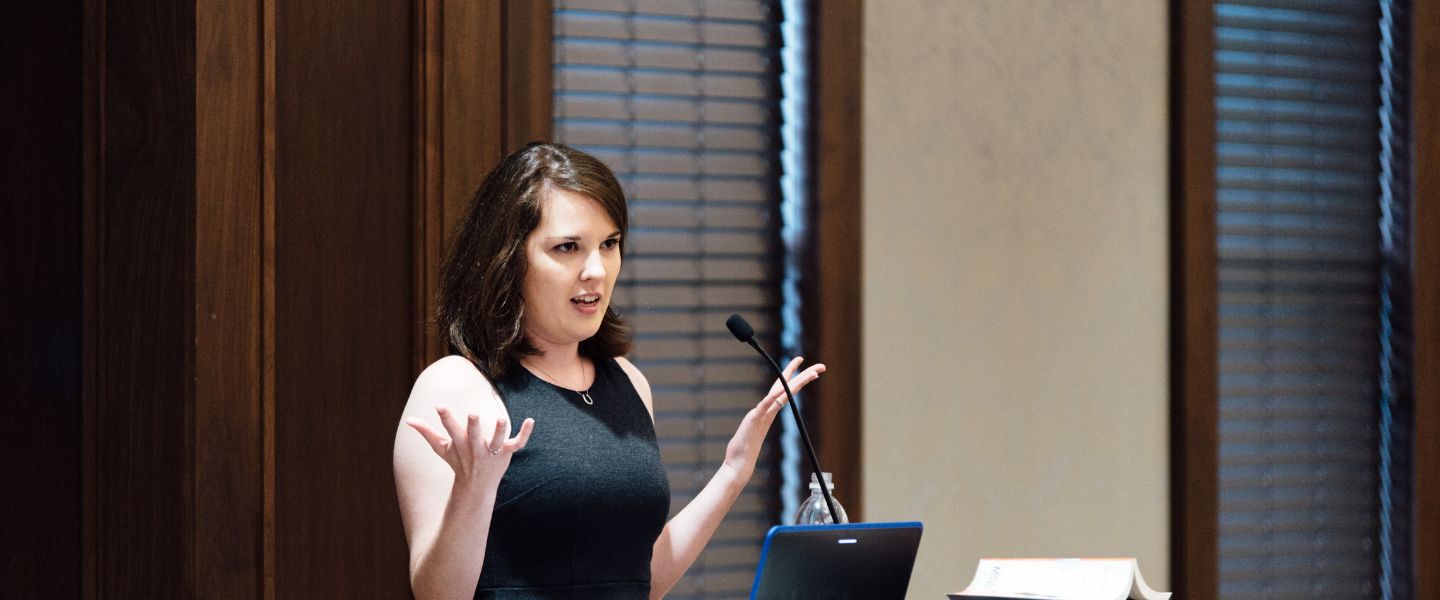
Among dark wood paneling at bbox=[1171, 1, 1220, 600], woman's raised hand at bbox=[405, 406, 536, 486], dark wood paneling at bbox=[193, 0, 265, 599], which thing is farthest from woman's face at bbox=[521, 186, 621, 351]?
dark wood paneling at bbox=[1171, 1, 1220, 600]

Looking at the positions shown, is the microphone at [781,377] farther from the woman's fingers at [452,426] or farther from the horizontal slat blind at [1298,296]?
the horizontal slat blind at [1298,296]

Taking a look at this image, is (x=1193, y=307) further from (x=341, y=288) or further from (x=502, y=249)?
(x=502, y=249)

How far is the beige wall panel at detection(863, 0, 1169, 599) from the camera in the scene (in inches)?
128

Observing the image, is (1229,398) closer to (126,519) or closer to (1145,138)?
(1145,138)

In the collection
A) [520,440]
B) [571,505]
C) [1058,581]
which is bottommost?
[1058,581]

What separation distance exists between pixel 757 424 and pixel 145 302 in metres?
1.10

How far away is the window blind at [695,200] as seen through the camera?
3072 millimetres

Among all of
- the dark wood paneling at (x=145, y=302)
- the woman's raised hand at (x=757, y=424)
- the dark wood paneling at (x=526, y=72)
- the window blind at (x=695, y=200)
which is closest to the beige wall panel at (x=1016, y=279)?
the window blind at (x=695, y=200)

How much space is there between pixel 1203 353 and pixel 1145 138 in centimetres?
51

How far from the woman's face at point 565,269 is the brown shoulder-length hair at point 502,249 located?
0.01 meters

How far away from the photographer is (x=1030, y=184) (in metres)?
3.38

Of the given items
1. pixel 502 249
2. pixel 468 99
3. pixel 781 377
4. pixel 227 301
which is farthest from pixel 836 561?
pixel 468 99

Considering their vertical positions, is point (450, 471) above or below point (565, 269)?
below

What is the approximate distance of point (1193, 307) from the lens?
3506 mm
